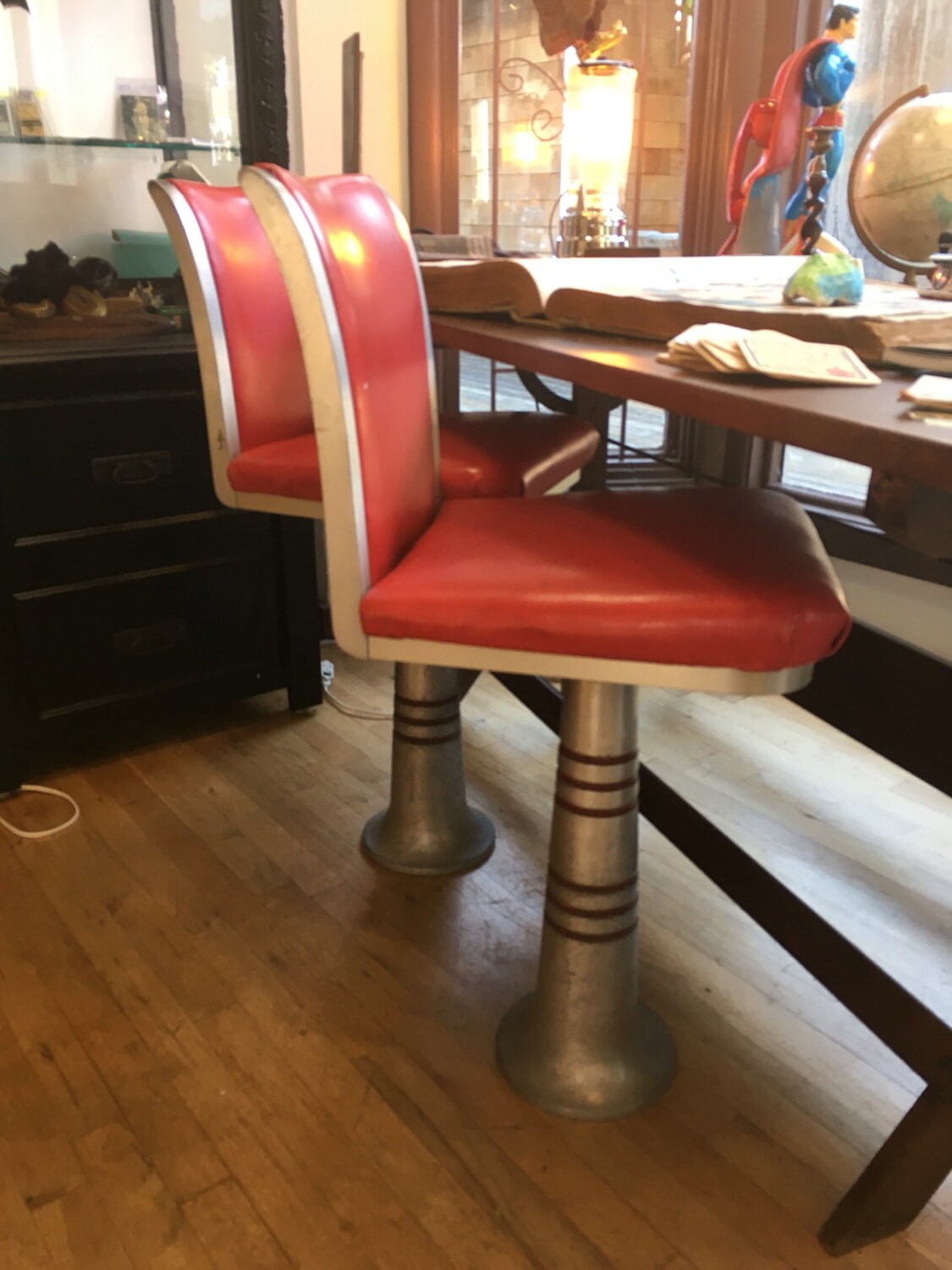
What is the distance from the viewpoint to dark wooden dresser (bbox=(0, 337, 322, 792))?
1.65 metres

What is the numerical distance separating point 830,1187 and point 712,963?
1.16 feet

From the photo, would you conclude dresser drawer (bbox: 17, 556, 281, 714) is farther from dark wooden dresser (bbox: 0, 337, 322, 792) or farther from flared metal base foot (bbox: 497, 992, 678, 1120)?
flared metal base foot (bbox: 497, 992, 678, 1120)

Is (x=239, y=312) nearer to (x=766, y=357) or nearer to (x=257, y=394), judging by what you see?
(x=257, y=394)

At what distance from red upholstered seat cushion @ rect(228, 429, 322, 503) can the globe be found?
2.63 feet

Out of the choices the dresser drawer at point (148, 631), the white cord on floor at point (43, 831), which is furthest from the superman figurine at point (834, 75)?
the white cord on floor at point (43, 831)

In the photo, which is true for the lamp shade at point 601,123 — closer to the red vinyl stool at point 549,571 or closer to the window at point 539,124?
the window at point 539,124

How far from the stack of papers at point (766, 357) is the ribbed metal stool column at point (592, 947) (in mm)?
351

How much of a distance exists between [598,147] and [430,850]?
4.30 ft

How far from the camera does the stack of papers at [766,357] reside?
723 millimetres

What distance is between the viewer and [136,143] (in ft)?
6.19

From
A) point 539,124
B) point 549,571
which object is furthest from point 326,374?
point 539,124

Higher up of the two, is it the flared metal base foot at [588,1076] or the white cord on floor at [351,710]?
the flared metal base foot at [588,1076]

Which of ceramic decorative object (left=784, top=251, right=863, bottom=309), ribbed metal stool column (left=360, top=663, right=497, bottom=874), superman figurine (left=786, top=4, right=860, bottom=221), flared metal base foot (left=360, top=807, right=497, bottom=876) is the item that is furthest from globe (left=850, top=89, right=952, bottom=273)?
flared metal base foot (left=360, top=807, right=497, bottom=876)

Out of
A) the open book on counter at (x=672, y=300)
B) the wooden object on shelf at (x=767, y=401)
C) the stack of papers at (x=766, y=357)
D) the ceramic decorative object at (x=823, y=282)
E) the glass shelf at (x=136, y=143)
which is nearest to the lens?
the wooden object on shelf at (x=767, y=401)
